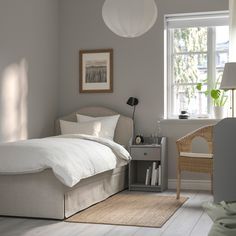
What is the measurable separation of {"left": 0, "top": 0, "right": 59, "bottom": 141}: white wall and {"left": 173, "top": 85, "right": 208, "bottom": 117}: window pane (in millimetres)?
1619

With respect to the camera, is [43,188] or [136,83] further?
[136,83]

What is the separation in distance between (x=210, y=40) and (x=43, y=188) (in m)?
3.26

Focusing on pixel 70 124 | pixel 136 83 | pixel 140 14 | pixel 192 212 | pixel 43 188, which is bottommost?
pixel 192 212

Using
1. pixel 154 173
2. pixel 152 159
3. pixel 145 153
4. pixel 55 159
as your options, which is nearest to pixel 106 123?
pixel 145 153

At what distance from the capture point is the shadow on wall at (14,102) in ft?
18.0

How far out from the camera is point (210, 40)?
651 centimetres

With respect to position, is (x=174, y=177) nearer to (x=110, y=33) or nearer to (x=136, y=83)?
(x=136, y=83)

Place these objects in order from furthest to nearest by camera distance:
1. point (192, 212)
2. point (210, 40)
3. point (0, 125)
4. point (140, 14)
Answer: point (210, 40) → point (0, 125) → point (192, 212) → point (140, 14)

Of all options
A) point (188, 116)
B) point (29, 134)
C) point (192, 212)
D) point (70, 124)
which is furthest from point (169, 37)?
point (192, 212)

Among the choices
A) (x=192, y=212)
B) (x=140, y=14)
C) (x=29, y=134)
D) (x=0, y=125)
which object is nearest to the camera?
(x=140, y=14)

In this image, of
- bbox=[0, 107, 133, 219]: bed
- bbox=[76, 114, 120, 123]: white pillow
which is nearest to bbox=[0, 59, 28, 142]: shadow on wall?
bbox=[76, 114, 120, 123]: white pillow

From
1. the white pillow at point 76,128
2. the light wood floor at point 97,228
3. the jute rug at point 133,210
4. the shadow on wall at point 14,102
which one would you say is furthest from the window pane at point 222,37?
the light wood floor at point 97,228

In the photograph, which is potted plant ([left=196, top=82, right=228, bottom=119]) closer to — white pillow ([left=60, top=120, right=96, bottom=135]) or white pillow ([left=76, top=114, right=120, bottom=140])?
white pillow ([left=76, top=114, right=120, bottom=140])

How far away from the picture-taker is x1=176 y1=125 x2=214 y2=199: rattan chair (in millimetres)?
5316
